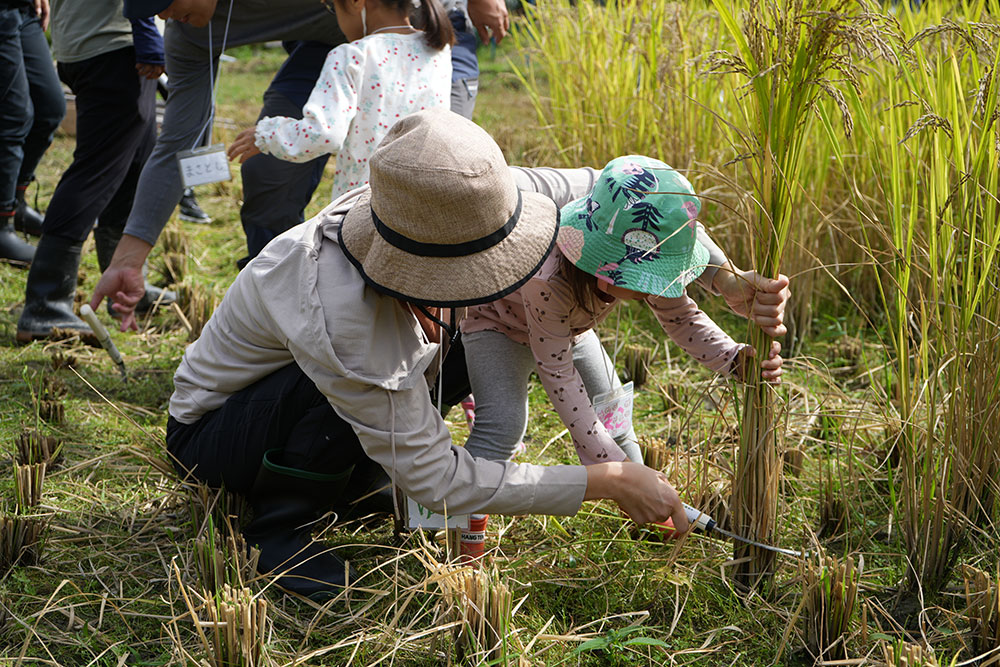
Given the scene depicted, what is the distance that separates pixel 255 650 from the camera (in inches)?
59.9

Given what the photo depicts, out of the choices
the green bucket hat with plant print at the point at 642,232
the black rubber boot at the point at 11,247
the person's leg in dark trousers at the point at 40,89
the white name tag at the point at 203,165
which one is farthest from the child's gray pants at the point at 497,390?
the black rubber boot at the point at 11,247

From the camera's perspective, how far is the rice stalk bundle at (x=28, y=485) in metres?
2.01

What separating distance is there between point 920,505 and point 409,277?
3.63ft

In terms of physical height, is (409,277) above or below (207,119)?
above

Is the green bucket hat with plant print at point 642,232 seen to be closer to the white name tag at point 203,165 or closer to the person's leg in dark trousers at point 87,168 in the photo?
the white name tag at point 203,165

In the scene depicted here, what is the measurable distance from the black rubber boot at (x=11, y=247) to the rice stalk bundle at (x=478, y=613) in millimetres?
2630

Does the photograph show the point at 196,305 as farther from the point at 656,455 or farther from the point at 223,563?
the point at 656,455

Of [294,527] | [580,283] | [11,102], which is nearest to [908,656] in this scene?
[580,283]

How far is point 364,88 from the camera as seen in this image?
7.86ft

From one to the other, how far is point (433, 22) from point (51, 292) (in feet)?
5.02

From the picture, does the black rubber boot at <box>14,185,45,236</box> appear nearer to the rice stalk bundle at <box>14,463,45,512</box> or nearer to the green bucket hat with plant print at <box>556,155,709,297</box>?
the rice stalk bundle at <box>14,463,45,512</box>

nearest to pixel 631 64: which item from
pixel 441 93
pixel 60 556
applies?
pixel 441 93

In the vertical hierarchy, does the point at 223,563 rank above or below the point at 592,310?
below

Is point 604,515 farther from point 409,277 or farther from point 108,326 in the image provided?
point 108,326
